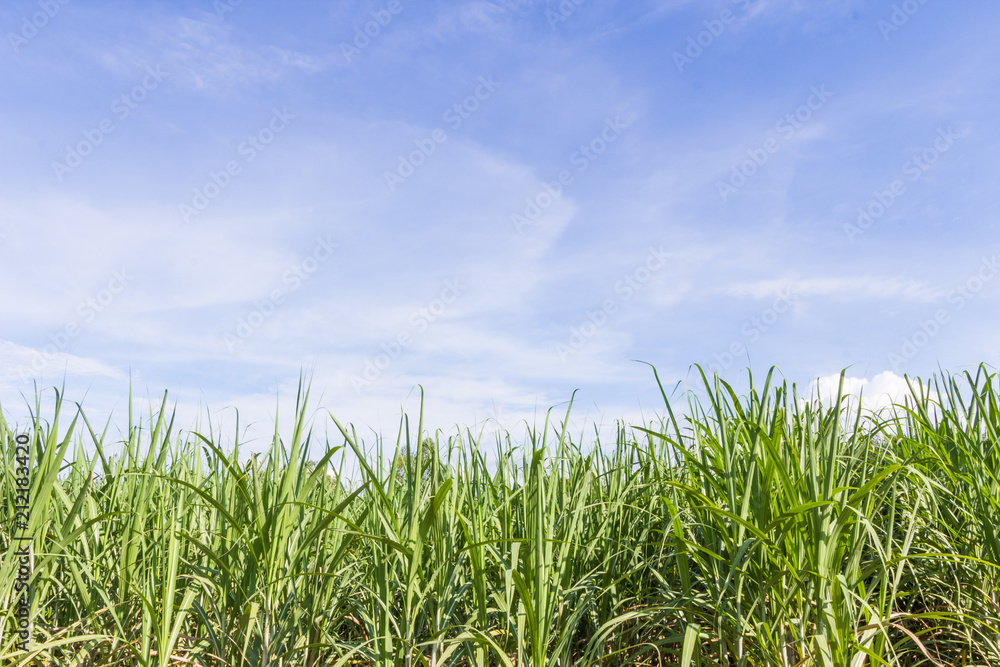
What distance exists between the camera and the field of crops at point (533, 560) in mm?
2164

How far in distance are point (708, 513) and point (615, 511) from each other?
0.59 m

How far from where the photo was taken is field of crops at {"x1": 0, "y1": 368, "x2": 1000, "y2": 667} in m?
2.16

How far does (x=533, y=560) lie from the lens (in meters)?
2.27

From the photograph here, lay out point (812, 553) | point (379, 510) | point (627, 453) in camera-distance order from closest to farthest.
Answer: point (812, 553)
point (379, 510)
point (627, 453)

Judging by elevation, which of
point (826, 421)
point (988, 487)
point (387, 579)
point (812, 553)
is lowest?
point (387, 579)

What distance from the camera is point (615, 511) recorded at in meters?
2.88

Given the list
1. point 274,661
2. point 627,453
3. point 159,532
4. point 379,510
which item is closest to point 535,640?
point 379,510

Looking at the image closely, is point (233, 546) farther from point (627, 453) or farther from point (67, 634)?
point (627, 453)

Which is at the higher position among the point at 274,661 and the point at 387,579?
the point at 387,579

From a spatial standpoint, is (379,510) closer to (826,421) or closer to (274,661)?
(274,661)

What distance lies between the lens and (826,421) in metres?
2.57

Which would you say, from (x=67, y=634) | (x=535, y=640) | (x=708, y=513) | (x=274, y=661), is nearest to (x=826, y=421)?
(x=708, y=513)

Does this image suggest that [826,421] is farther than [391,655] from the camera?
Yes

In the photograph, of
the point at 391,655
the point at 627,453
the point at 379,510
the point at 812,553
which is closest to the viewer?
the point at 812,553
